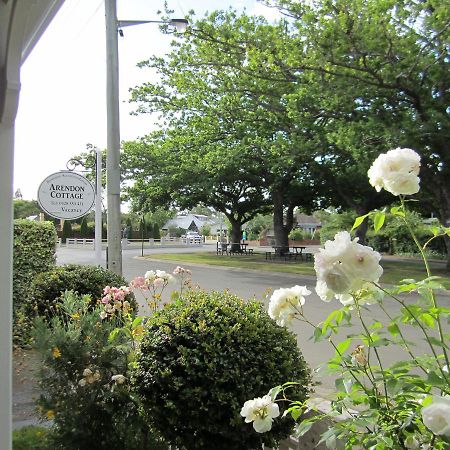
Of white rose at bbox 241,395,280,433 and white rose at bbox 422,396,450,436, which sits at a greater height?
white rose at bbox 422,396,450,436

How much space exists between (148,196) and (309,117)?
1591cm

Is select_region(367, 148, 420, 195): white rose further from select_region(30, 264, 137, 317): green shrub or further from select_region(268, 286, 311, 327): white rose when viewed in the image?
select_region(30, 264, 137, 317): green shrub

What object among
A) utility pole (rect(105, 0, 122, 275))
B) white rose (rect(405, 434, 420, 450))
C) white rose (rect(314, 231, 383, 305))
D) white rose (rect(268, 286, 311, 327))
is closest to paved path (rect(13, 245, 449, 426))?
white rose (rect(268, 286, 311, 327))

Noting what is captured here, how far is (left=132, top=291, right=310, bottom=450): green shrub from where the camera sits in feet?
8.29

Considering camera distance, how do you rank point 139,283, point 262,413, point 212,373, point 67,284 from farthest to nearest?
point 67,284
point 139,283
point 212,373
point 262,413

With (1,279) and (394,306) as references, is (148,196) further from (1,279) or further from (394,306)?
(1,279)

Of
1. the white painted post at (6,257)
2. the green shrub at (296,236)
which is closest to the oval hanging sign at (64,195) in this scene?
the white painted post at (6,257)

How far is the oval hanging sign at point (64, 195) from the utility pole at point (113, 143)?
722mm

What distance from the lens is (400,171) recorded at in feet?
5.32

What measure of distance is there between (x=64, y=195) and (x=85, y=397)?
206 inches

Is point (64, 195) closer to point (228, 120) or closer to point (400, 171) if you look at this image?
point (400, 171)

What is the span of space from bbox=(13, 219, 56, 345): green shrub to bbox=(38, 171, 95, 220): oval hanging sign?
0.37 meters

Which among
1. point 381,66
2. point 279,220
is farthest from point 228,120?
point 279,220

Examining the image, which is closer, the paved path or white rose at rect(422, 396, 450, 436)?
white rose at rect(422, 396, 450, 436)
